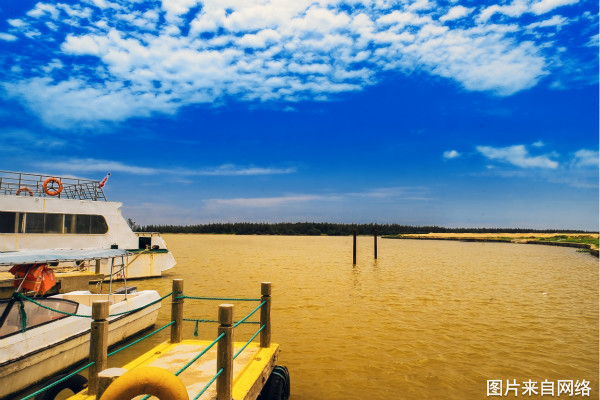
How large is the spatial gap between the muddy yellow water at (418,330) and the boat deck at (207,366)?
5.25 ft

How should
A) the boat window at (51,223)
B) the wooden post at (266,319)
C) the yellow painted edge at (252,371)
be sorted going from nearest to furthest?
the yellow painted edge at (252,371) < the wooden post at (266,319) < the boat window at (51,223)

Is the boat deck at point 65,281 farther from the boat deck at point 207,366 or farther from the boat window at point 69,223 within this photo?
the boat deck at point 207,366

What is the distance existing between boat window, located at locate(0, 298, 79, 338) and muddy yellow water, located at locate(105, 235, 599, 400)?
6.93 feet

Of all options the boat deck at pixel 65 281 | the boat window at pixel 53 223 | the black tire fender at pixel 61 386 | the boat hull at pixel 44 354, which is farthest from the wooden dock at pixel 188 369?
the boat window at pixel 53 223

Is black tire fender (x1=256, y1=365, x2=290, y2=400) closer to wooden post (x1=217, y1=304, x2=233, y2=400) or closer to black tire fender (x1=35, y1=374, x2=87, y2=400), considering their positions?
wooden post (x1=217, y1=304, x2=233, y2=400)

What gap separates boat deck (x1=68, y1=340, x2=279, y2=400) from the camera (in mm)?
5865

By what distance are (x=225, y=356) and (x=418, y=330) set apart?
914cm

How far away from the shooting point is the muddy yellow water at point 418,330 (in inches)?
356

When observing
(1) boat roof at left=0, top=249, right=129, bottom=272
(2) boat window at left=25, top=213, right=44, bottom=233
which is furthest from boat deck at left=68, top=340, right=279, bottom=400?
(2) boat window at left=25, top=213, right=44, bottom=233

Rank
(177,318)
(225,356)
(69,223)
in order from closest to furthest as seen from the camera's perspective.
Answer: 1. (225,356)
2. (177,318)
3. (69,223)

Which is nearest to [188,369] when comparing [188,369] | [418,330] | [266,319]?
[188,369]

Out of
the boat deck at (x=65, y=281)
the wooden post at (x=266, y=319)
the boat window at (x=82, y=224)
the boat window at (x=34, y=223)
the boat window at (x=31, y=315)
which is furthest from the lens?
the boat window at (x=82, y=224)

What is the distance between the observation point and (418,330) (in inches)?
508

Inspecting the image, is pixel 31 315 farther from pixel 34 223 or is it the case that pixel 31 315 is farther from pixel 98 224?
pixel 98 224
